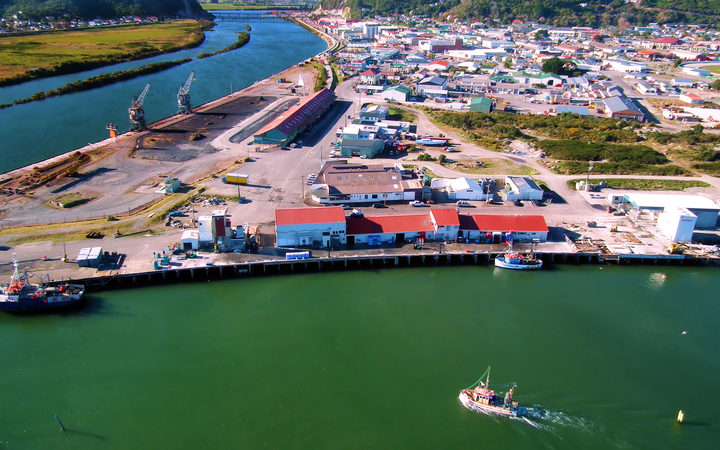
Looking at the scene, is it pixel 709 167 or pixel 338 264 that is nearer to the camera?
pixel 338 264

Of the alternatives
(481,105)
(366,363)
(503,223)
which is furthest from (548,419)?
(481,105)

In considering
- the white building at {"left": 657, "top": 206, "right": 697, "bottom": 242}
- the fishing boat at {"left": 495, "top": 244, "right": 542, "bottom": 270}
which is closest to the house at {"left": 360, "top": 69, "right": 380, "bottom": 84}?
the white building at {"left": 657, "top": 206, "right": 697, "bottom": 242}

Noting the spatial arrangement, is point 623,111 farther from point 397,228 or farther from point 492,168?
point 397,228

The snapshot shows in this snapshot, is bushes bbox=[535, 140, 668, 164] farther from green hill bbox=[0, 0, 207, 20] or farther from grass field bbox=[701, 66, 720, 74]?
green hill bbox=[0, 0, 207, 20]

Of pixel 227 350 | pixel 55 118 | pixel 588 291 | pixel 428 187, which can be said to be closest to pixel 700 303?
pixel 588 291

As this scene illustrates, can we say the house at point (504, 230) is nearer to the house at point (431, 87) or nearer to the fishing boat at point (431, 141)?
the fishing boat at point (431, 141)

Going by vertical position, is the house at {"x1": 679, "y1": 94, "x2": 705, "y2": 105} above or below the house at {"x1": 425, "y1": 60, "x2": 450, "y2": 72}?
below

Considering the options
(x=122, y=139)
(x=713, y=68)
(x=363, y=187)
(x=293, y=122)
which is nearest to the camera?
(x=363, y=187)
